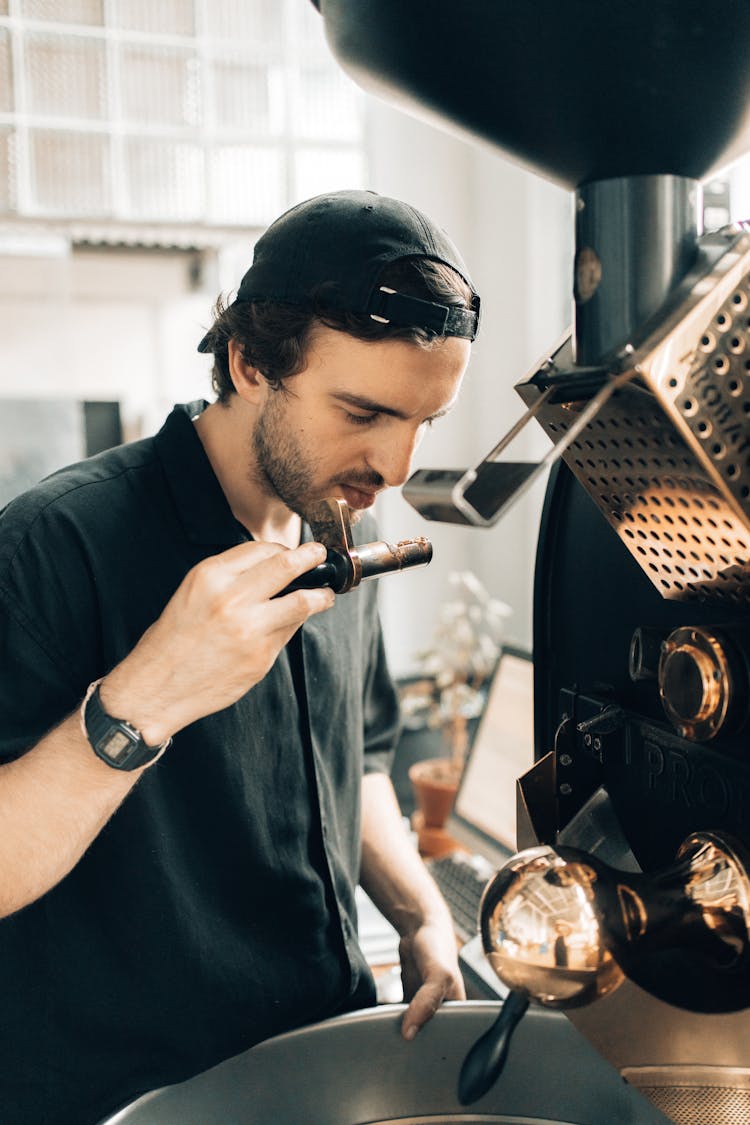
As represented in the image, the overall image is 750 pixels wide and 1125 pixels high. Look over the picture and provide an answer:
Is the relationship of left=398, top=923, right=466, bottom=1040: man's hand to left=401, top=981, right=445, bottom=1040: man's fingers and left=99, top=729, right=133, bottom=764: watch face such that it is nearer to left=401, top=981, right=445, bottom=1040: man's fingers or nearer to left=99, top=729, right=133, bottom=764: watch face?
left=401, top=981, right=445, bottom=1040: man's fingers

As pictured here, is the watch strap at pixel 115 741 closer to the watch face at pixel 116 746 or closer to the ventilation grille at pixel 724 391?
the watch face at pixel 116 746

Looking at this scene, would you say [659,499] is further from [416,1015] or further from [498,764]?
[498,764]

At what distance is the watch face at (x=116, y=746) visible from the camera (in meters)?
0.73

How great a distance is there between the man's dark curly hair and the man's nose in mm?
106

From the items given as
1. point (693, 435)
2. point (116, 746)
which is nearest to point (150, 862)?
point (116, 746)

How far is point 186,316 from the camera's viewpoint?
2777 mm

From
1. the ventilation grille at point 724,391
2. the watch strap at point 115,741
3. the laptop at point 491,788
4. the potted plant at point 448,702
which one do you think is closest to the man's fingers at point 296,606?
the watch strap at point 115,741

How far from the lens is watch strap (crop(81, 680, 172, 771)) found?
734mm

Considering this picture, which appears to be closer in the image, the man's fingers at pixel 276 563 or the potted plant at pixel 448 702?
the man's fingers at pixel 276 563

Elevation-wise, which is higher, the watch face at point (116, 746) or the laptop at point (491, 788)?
the watch face at point (116, 746)

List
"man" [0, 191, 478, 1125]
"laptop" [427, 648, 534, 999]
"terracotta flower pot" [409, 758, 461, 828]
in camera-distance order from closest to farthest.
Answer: "man" [0, 191, 478, 1125], "laptop" [427, 648, 534, 999], "terracotta flower pot" [409, 758, 461, 828]

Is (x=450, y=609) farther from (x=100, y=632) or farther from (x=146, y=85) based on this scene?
(x=146, y=85)

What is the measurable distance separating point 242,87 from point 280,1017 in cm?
245

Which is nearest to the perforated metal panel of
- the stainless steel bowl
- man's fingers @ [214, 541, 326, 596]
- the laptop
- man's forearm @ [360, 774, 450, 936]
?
man's fingers @ [214, 541, 326, 596]
